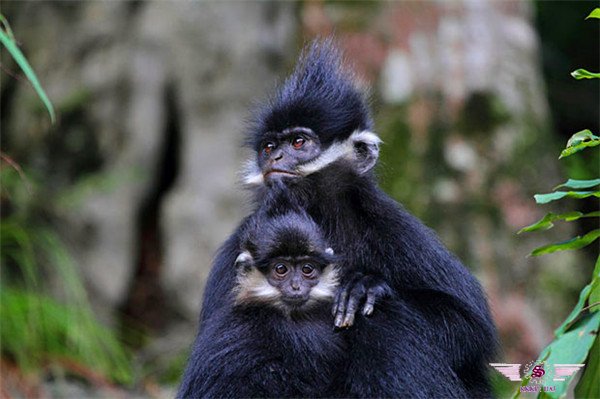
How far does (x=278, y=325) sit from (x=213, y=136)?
18.0 ft

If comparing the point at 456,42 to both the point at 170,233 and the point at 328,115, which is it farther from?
the point at 328,115

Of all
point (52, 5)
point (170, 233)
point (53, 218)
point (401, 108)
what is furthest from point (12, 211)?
point (401, 108)

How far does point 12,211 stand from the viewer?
28.7 ft

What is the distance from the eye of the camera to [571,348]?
248cm

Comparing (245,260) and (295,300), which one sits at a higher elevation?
(245,260)

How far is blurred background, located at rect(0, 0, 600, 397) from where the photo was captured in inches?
338

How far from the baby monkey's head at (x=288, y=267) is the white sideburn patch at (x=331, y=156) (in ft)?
1.52

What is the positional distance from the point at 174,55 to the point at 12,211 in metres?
2.03

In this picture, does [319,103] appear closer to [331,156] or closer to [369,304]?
[331,156]

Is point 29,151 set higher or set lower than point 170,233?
higher

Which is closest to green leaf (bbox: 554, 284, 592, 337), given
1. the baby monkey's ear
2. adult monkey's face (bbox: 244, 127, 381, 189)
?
the baby monkey's ear

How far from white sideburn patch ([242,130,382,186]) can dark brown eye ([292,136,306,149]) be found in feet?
0.34

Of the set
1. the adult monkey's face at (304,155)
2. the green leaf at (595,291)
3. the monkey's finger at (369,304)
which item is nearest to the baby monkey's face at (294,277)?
the monkey's finger at (369,304)

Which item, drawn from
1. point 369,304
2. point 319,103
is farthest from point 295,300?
point 319,103
